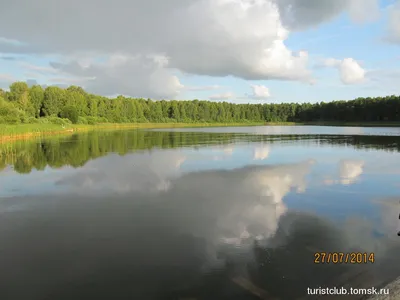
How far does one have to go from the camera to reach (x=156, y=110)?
119812 mm

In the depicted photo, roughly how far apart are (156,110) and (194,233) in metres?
113

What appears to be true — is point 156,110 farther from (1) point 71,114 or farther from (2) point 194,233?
(2) point 194,233

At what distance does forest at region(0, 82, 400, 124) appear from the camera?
80.0m

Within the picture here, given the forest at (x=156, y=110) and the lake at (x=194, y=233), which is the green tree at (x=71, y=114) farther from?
the lake at (x=194, y=233)

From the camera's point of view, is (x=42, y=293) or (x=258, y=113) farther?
(x=258, y=113)

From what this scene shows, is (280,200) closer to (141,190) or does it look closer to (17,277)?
(141,190)

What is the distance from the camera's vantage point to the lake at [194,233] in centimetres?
625

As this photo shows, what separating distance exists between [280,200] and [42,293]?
8.53m

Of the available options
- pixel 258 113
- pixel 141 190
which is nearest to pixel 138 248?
pixel 141 190

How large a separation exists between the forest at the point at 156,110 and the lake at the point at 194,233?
40830 millimetres

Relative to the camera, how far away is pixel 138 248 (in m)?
7.84
